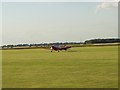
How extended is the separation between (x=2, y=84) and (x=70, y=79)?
395cm

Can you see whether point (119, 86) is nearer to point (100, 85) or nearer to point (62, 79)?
point (100, 85)

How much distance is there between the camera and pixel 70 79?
17.4m

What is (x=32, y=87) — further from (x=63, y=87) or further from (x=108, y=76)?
(x=108, y=76)

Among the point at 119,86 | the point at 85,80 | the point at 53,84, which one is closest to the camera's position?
the point at 119,86

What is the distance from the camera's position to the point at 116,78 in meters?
17.2

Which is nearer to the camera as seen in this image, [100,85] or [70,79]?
[100,85]

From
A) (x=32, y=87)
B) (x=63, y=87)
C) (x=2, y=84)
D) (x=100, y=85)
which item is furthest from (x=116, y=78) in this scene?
(x=2, y=84)

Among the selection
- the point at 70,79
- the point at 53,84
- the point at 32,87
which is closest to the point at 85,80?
the point at 70,79

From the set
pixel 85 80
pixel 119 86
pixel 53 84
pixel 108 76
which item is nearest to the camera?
pixel 119 86

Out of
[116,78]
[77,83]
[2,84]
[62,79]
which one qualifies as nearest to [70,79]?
[62,79]

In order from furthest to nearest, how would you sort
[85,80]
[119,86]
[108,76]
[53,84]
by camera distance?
1. [108,76]
2. [85,80]
3. [53,84]
4. [119,86]

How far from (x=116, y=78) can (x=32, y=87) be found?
17.1 feet

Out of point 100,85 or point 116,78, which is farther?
point 116,78

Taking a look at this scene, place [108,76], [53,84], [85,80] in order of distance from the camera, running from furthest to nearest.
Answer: [108,76] < [85,80] < [53,84]
